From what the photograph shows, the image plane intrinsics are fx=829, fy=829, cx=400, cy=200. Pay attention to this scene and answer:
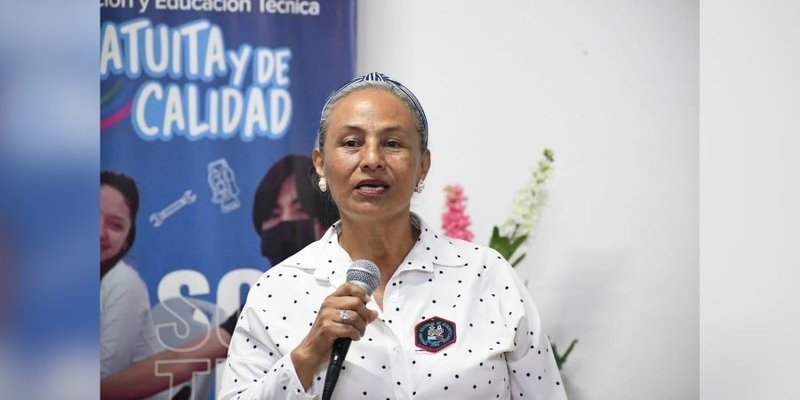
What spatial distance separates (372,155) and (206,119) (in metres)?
Answer: 1.59

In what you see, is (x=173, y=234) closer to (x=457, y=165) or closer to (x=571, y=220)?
(x=457, y=165)

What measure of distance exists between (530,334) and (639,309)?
5.79 feet

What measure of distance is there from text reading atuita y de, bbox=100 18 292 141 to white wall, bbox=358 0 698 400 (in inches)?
17.8

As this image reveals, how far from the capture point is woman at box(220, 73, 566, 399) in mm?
1707

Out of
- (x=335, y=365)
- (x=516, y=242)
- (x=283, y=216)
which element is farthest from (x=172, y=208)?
(x=335, y=365)

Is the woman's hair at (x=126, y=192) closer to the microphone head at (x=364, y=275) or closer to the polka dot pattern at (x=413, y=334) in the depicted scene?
the polka dot pattern at (x=413, y=334)

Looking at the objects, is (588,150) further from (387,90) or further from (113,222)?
(113,222)

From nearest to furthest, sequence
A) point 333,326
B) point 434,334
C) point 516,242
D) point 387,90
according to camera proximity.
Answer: point 333,326 → point 434,334 → point 387,90 → point 516,242

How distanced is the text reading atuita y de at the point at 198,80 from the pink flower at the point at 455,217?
2.31ft

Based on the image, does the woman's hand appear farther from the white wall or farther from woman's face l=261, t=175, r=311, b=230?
the white wall

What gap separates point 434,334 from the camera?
1.76 m

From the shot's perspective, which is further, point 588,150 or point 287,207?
point 588,150

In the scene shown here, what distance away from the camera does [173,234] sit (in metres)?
3.19

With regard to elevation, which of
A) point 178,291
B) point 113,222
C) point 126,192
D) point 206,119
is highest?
point 206,119
